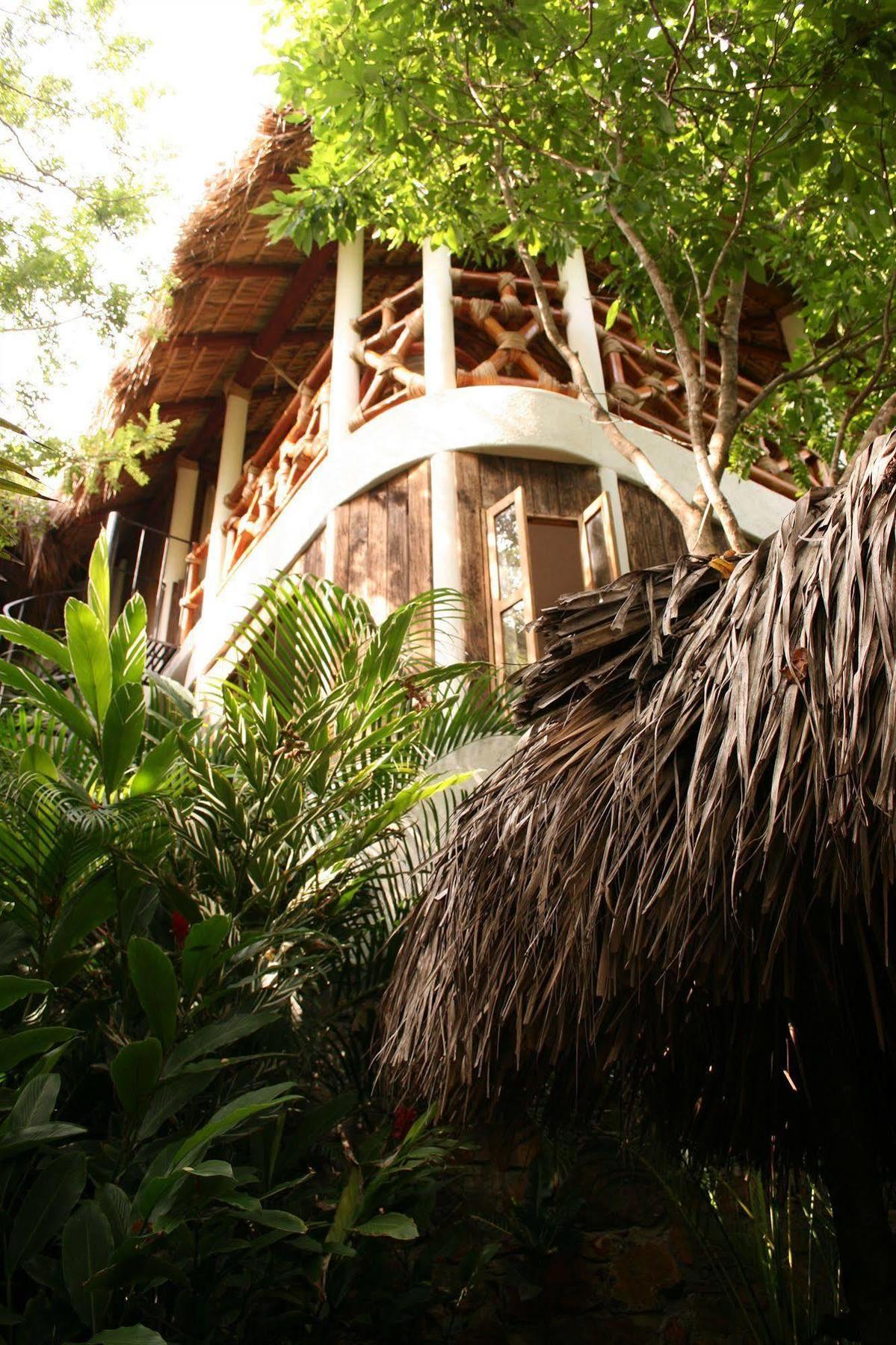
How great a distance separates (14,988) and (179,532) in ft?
23.3

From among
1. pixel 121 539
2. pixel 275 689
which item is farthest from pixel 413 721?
pixel 121 539

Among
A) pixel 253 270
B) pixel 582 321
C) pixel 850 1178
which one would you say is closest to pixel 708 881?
pixel 850 1178

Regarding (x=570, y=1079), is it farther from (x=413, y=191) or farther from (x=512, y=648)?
(x=413, y=191)

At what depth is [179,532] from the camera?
8562mm

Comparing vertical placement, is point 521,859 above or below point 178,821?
below

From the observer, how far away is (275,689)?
10.4 ft

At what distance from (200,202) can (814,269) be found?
3576mm

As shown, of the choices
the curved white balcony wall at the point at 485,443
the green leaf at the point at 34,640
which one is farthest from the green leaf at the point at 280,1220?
the curved white balcony wall at the point at 485,443

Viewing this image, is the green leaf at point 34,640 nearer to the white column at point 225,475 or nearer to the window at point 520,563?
the window at point 520,563

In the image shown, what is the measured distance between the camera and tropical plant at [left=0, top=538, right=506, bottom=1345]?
1.78 metres

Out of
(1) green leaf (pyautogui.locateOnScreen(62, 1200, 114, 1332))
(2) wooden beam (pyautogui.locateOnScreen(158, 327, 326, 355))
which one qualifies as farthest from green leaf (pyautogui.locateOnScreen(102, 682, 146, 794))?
(2) wooden beam (pyautogui.locateOnScreen(158, 327, 326, 355))

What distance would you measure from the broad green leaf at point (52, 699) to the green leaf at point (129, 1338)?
1.11 meters

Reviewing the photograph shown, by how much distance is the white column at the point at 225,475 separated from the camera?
7227 mm

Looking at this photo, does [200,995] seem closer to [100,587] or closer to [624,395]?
[100,587]
